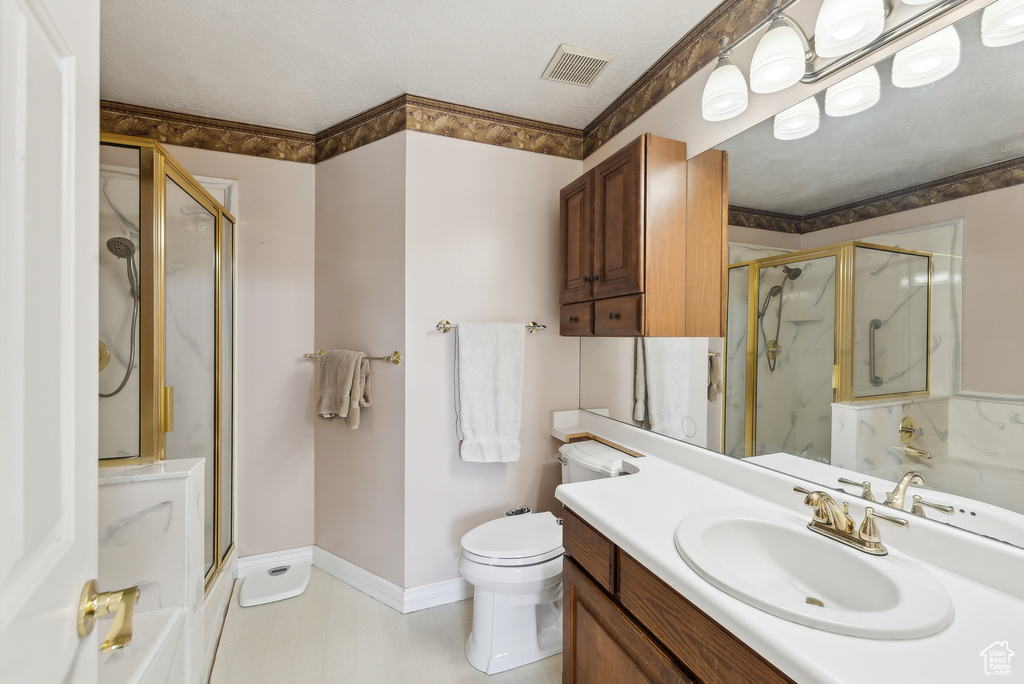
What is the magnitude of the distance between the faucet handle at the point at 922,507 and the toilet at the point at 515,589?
889 millimetres

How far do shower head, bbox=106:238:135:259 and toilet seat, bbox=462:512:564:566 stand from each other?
156 centimetres

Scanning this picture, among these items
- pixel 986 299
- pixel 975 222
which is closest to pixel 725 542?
pixel 986 299

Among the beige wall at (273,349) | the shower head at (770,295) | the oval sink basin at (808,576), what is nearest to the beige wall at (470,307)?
the beige wall at (273,349)

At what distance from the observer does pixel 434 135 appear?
6.75 feet

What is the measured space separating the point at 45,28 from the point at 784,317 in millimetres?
1542

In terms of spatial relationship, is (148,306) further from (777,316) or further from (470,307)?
(777,316)

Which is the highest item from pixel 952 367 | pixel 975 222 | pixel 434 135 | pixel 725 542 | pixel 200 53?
pixel 200 53

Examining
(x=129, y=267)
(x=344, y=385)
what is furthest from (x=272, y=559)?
(x=129, y=267)

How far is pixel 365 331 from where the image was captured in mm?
2164

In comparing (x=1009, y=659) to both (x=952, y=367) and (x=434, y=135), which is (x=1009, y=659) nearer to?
(x=952, y=367)

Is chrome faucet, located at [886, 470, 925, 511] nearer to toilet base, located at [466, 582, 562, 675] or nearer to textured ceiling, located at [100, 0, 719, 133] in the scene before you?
toilet base, located at [466, 582, 562, 675]

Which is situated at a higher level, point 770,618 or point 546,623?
point 770,618

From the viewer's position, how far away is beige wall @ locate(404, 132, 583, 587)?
2031 millimetres

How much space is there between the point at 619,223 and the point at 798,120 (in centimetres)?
61
